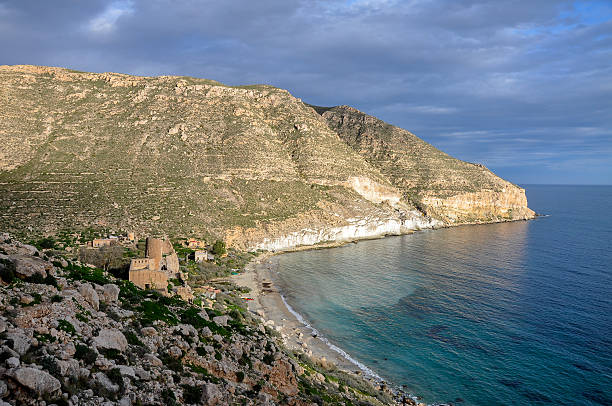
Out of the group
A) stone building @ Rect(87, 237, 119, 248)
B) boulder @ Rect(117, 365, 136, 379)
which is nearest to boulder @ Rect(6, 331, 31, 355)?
boulder @ Rect(117, 365, 136, 379)

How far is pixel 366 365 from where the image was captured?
30.5 m

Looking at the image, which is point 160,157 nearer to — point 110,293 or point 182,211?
point 182,211

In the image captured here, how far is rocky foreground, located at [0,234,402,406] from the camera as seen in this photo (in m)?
8.25

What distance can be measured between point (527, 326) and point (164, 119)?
75.1 metres

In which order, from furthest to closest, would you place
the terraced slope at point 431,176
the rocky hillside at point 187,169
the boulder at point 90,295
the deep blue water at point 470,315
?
the terraced slope at point 431,176 < the rocky hillside at point 187,169 < the deep blue water at point 470,315 < the boulder at point 90,295

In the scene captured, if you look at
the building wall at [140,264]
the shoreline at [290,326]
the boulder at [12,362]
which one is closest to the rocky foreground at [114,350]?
the boulder at [12,362]

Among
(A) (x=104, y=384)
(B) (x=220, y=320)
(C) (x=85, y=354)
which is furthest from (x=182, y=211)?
(A) (x=104, y=384)

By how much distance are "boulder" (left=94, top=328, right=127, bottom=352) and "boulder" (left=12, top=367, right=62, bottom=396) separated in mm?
2584

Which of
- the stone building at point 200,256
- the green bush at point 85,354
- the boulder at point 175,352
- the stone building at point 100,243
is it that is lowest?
the stone building at point 200,256

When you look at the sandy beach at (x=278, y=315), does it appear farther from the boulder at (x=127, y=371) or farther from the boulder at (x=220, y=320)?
the boulder at (x=127, y=371)

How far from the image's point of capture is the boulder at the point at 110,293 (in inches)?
558

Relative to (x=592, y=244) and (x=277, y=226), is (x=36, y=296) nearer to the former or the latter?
(x=277, y=226)

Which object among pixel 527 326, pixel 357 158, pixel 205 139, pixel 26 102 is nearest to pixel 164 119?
pixel 205 139

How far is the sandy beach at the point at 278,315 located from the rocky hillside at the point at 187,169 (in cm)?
1166
